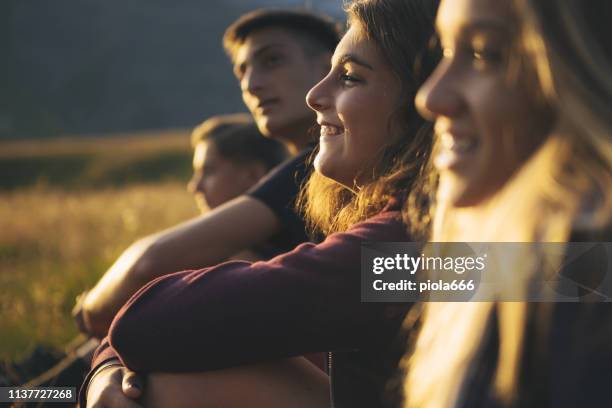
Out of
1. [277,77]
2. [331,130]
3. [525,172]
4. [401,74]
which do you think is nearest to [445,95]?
[525,172]

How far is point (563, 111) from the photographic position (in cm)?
119

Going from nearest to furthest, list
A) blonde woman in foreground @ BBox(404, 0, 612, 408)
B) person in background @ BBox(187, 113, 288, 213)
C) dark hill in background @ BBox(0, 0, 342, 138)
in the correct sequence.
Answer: blonde woman in foreground @ BBox(404, 0, 612, 408) < person in background @ BBox(187, 113, 288, 213) < dark hill in background @ BBox(0, 0, 342, 138)

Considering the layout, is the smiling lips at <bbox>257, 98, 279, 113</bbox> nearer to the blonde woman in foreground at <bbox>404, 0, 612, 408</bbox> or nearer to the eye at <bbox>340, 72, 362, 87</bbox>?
the eye at <bbox>340, 72, 362, 87</bbox>

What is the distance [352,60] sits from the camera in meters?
2.19

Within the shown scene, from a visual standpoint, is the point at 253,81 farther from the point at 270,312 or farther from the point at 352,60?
the point at 270,312

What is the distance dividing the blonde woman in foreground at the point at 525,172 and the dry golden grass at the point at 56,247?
11.4ft

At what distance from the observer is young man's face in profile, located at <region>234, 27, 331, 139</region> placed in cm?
376

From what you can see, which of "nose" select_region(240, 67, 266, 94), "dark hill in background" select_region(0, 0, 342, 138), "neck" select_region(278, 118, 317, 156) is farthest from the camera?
"dark hill in background" select_region(0, 0, 342, 138)

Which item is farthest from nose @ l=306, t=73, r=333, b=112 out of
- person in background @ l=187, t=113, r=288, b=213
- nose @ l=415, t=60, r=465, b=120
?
person in background @ l=187, t=113, r=288, b=213

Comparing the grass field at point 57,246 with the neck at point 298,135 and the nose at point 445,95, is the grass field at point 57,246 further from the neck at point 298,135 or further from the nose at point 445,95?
the nose at point 445,95

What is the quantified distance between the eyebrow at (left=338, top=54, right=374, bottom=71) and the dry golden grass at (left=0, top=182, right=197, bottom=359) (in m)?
2.85

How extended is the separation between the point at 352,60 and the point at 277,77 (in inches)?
66.5

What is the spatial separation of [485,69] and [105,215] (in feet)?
33.0

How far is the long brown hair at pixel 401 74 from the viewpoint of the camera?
2.08 meters
